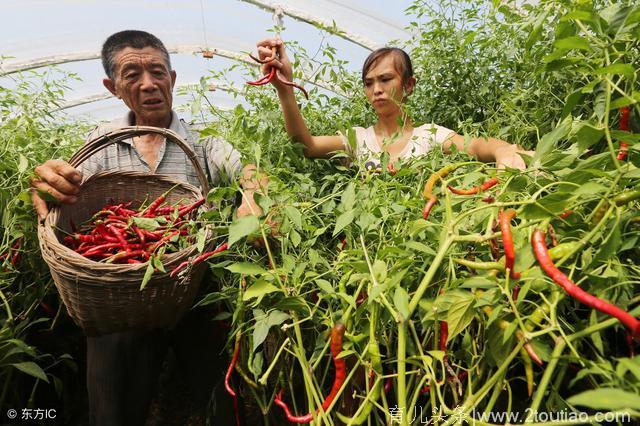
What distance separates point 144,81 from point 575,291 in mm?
1450

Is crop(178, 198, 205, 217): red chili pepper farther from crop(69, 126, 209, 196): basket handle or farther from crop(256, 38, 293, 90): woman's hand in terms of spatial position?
crop(256, 38, 293, 90): woman's hand

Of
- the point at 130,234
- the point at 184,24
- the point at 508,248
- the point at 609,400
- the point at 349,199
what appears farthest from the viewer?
the point at 184,24

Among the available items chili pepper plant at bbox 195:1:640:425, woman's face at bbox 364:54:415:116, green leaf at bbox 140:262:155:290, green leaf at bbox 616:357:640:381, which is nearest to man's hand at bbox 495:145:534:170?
chili pepper plant at bbox 195:1:640:425

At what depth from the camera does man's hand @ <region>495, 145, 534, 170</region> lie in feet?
3.82

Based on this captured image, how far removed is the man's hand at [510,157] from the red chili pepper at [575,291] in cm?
62

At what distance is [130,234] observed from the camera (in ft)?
3.76

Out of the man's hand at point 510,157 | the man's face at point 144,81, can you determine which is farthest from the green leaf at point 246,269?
the man's face at point 144,81

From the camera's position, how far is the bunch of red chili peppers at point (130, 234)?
1.02m

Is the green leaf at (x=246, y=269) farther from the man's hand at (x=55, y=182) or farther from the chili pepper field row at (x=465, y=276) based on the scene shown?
the man's hand at (x=55, y=182)

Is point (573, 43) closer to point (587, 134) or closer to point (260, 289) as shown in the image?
point (587, 134)

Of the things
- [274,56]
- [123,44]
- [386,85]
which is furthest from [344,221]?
[123,44]

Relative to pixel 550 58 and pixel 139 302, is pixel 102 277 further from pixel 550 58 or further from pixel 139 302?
pixel 550 58

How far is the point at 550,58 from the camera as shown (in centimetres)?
69

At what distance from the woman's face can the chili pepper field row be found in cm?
45
